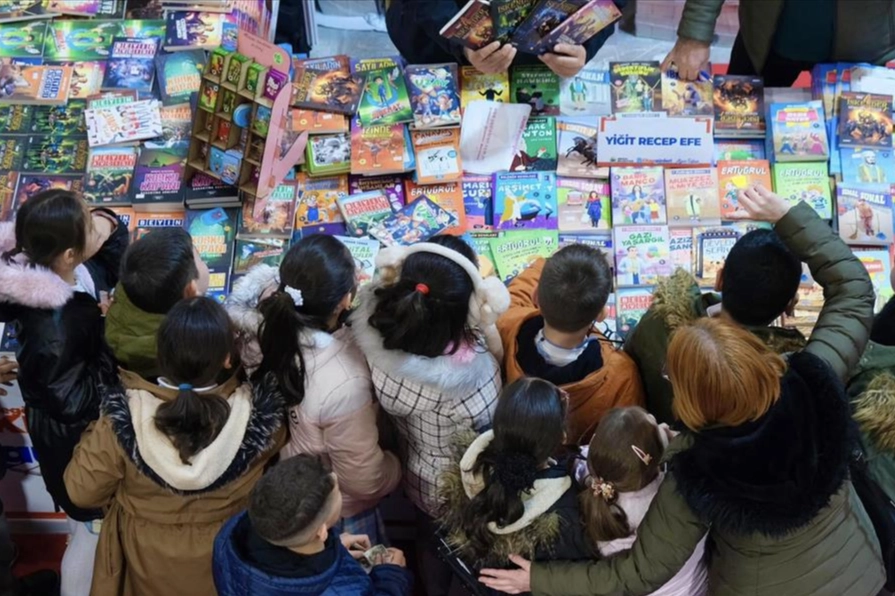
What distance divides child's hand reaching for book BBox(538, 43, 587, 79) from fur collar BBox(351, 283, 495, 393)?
143cm

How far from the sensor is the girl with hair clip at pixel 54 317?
87.7 inches

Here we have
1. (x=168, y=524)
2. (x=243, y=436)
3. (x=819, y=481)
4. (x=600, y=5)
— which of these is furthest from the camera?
(x=600, y=5)

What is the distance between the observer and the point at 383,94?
318 centimetres

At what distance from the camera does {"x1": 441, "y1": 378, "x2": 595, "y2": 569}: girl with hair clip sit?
1851 mm

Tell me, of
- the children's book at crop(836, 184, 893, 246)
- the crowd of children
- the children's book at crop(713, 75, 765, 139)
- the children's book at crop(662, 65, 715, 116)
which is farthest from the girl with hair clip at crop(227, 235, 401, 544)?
the children's book at crop(836, 184, 893, 246)

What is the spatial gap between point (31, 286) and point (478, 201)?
1523 mm

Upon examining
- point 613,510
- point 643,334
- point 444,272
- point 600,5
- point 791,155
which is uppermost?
point 600,5

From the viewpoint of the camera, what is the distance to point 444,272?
6.43 ft

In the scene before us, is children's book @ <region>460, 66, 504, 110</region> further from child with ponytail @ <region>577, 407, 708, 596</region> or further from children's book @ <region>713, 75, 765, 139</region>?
child with ponytail @ <region>577, 407, 708, 596</region>

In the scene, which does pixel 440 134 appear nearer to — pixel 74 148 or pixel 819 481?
pixel 74 148

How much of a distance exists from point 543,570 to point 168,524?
101cm

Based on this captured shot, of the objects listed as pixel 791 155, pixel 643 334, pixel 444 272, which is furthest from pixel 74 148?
pixel 791 155

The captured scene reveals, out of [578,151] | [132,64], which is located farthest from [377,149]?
[132,64]

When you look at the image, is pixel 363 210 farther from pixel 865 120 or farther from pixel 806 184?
pixel 865 120
